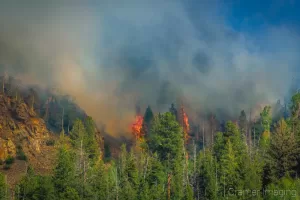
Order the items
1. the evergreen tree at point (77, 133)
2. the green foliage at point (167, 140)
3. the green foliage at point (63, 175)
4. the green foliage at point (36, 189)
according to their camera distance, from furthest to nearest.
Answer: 1. the evergreen tree at point (77, 133)
2. the green foliage at point (167, 140)
3. the green foliage at point (63, 175)
4. the green foliage at point (36, 189)

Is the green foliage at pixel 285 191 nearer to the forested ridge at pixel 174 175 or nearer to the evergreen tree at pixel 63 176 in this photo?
the forested ridge at pixel 174 175

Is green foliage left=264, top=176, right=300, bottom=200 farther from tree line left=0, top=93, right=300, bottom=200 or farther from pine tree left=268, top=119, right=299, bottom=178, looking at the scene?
pine tree left=268, top=119, right=299, bottom=178

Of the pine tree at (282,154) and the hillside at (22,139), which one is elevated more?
the hillside at (22,139)

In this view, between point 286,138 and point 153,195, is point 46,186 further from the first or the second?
point 286,138

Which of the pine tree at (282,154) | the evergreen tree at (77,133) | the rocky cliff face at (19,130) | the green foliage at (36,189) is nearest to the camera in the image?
the green foliage at (36,189)

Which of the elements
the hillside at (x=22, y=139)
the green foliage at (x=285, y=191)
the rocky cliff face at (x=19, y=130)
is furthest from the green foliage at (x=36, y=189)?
the rocky cliff face at (x=19, y=130)

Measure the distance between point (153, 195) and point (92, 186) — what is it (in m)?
11.9

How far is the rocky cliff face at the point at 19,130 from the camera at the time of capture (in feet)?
465

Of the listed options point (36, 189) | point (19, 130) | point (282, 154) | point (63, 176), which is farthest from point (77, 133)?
point (282, 154)

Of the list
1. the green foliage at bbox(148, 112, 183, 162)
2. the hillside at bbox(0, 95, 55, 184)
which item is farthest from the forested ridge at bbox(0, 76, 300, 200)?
the hillside at bbox(0, 95, 55, 184)

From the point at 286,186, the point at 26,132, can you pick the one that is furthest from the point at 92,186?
the point at 26,132

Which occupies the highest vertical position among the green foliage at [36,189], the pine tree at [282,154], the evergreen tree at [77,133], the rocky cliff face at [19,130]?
the rocky cliff face at [19,130]

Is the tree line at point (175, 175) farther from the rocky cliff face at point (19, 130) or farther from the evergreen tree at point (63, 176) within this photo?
the rocky cliff face at point (19, 130)

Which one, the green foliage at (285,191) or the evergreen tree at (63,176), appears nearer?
the green foliage at (285,191)
